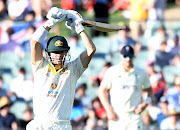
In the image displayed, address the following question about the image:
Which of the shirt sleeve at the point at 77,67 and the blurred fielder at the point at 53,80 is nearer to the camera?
the blurred fielder at the point at 53,80

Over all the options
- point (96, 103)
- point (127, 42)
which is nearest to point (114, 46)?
point (127, 42)

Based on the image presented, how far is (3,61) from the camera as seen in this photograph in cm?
1141

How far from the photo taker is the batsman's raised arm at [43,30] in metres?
4.95

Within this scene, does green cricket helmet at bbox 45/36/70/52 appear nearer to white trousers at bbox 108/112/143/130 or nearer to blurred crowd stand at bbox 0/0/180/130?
white trousers at bbox 108/112/143/130

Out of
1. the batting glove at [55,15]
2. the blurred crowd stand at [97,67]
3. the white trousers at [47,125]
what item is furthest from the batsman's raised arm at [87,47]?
the blurred crowd stand at [97,67]

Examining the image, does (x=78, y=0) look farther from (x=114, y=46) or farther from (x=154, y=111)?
(x=154, y=111)

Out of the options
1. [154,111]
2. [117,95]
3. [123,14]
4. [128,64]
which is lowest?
[154,111]

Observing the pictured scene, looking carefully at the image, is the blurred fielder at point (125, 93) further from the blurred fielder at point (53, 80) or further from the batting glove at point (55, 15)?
the batting glove at point (55, 15)

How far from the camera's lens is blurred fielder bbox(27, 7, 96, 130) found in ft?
17.0

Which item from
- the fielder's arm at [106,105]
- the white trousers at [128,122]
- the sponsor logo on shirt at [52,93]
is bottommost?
the white trousers at [128,122]

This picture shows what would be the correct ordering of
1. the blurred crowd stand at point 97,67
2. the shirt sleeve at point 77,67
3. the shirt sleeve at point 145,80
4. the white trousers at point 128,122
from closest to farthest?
the shirt sleeve at point 77,67, the white trousers at point 128,122, the shirt sleeve at point 145,80, the blurred crowd stand at point 97,67

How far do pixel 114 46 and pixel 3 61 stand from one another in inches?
108

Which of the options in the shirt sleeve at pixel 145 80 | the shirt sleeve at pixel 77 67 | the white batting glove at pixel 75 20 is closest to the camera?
the white batting glove at pixel 75 20

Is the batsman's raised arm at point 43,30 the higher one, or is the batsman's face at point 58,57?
the batsman's raised arm at point 43,30
